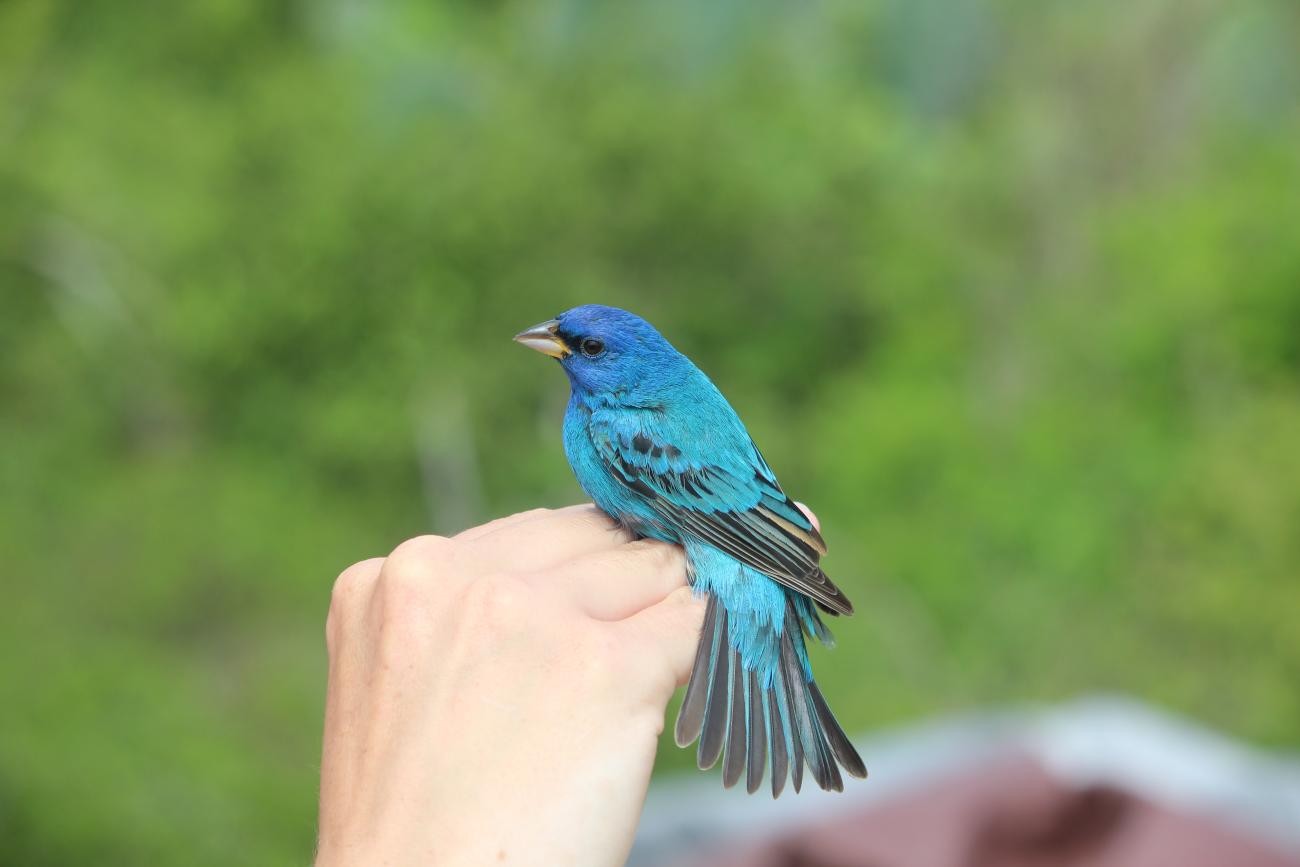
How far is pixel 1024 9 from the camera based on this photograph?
7.17 metres

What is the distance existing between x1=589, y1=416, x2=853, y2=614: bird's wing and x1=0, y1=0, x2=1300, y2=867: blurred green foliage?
4340 millimetres

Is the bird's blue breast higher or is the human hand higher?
the bird's blue breast

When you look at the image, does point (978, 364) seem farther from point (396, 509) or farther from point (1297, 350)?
point (396, 509)

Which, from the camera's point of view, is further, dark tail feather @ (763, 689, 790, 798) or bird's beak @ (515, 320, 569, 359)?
bird's beak @ (515, 320, 569, 359)

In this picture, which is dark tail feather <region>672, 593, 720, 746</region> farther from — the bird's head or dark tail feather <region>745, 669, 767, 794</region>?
the bird's head

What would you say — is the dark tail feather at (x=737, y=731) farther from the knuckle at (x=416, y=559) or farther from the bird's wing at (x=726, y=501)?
the knuckle at (x=416, y=559)

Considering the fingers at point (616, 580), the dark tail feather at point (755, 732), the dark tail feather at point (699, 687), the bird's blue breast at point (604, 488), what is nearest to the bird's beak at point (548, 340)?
the bird's blue breast at point (604, 488)

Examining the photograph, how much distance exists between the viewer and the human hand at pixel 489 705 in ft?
4.24

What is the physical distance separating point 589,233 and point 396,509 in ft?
6.63

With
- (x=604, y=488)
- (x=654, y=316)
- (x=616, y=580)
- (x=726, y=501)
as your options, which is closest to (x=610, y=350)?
(x=604, y=488)

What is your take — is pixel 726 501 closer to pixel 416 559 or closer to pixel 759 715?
pixel 759 715

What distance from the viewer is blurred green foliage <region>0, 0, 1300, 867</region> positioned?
21.2ft

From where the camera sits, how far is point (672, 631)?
62.8 inches

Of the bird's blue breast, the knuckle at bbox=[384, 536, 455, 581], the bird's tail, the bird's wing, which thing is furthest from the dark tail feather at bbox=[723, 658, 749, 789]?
the knuckle at bbox=[384, 536, 455, 581]
